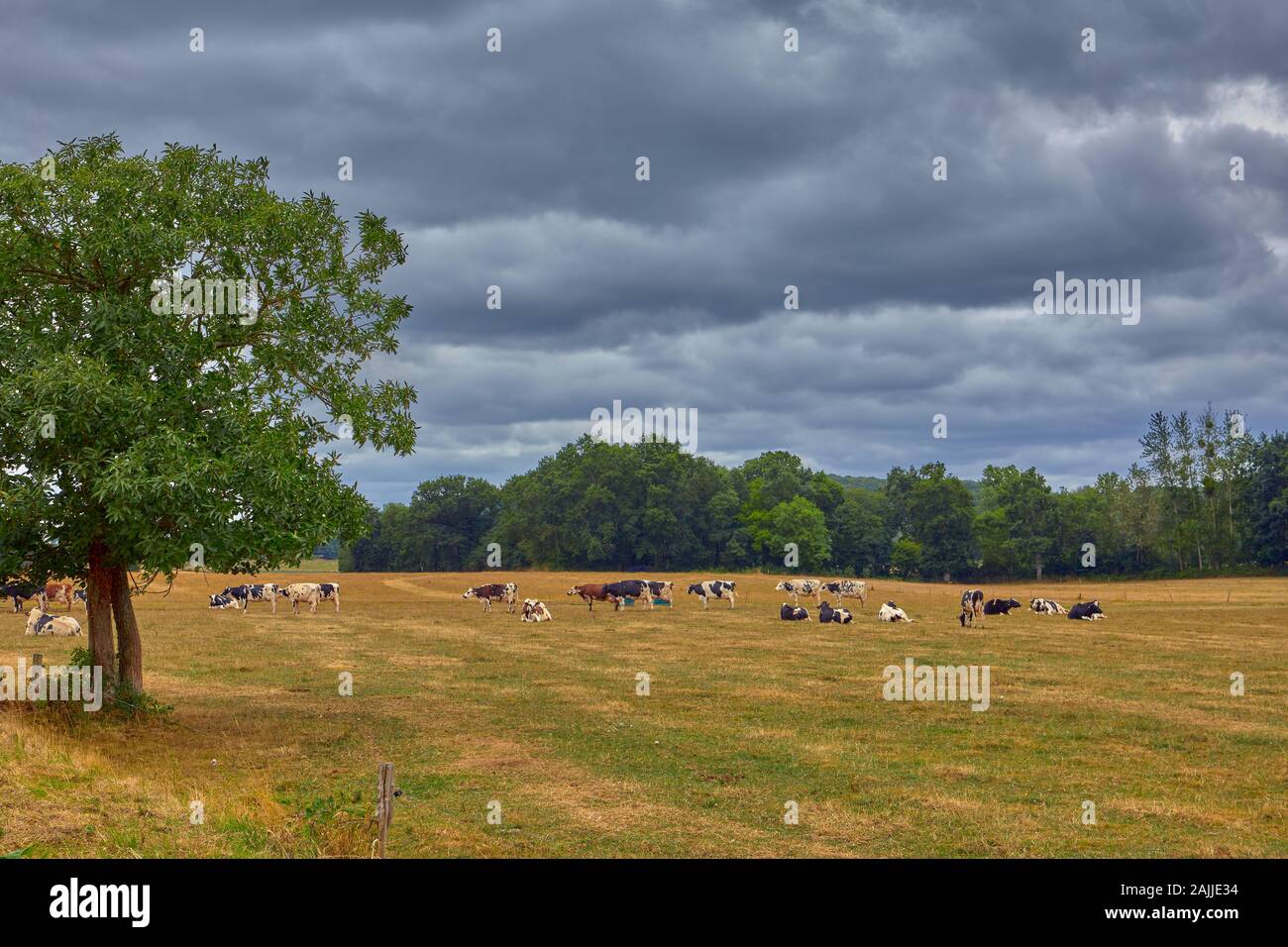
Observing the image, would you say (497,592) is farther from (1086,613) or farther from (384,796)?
(384,796)

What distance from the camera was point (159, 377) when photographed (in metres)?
21.0

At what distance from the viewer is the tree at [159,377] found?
19.1 metres

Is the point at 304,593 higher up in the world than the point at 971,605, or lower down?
higher up

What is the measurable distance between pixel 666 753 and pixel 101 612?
1264cm

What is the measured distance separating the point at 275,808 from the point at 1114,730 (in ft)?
54.4

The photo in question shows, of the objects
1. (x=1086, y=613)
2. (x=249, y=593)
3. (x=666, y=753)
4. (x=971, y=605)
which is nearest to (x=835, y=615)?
(x=971, y=605)

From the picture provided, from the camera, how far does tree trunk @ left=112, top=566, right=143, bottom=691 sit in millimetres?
22469

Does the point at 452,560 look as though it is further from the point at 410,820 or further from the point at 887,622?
the point at 410,820

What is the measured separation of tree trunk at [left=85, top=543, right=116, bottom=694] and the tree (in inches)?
1.6

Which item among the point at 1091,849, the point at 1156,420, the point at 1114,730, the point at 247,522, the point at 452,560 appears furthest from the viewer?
the point at 452,560

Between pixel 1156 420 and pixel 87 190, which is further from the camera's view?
pixel 1156 420

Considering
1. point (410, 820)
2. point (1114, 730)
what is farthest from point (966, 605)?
Answer: point (410, 820)

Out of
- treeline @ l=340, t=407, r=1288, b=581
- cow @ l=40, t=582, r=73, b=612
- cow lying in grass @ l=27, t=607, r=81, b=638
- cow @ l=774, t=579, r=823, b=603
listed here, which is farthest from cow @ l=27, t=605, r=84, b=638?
treeline @ l=340, t=407, r=1288, b=581

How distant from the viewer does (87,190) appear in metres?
20.8
